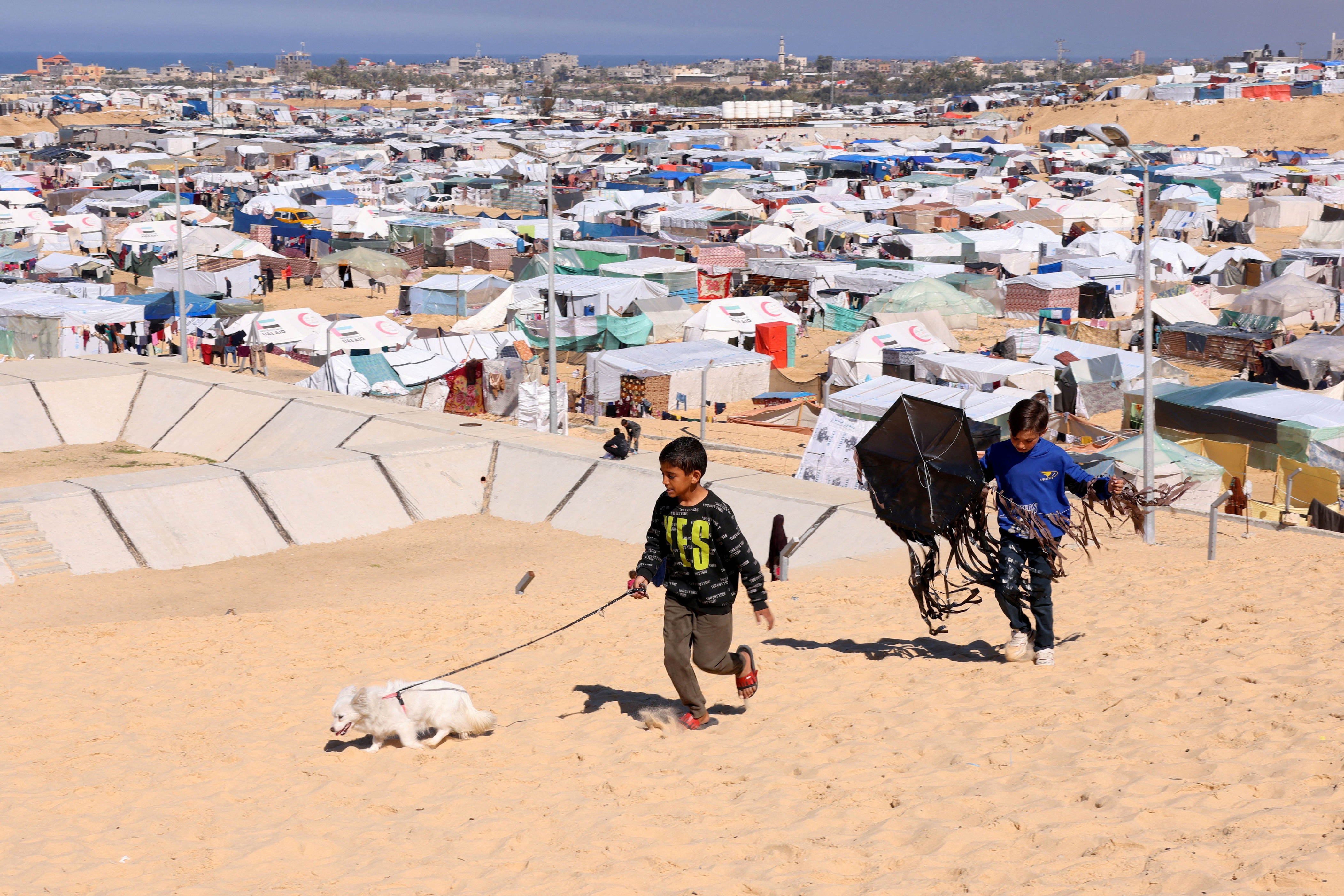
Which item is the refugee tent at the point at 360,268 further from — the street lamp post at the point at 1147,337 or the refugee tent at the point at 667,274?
the street lamp post at the point at 1147,337

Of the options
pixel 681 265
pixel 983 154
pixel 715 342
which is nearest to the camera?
pixel 715 342

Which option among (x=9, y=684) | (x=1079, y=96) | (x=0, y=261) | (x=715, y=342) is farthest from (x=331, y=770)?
(x=1079, y=96)

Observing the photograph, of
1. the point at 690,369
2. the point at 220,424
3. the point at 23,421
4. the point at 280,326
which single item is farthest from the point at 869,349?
the point at 23,421

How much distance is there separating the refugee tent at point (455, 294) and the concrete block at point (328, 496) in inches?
795

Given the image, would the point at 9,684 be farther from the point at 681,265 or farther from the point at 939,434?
the point at 681,265

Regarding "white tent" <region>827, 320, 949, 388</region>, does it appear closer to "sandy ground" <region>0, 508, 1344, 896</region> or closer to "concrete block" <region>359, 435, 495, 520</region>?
"concrete block" <region>359, 435, 495, 520</region>

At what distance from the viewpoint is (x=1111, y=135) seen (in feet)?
44.6

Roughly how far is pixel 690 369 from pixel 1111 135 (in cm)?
1266

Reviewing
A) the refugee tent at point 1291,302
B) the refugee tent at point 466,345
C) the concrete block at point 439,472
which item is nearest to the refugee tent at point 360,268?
the refugee tent at point 466,345

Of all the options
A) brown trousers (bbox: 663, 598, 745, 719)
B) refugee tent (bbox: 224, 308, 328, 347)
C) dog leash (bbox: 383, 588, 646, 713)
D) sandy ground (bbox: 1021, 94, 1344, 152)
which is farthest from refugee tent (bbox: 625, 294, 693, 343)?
sandy ground (bbox: 1021, 94, 1344, 152)

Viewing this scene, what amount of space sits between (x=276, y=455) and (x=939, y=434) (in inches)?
499

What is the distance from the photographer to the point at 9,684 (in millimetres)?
7973

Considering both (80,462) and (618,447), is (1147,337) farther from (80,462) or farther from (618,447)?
(80,462)

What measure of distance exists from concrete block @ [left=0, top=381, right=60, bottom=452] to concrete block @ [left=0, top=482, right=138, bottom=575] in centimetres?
599
